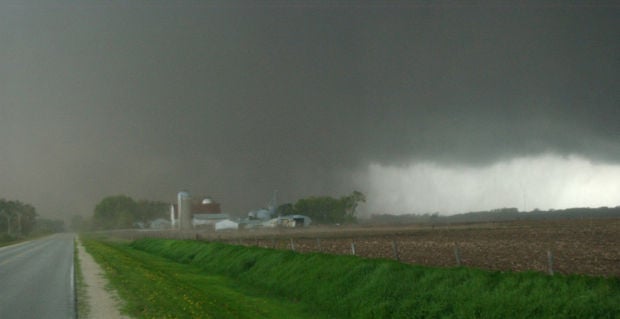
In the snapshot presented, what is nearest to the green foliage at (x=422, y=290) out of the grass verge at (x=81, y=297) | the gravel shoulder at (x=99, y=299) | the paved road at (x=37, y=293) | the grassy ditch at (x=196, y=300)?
the grassy ditch at (x=196, y=300)

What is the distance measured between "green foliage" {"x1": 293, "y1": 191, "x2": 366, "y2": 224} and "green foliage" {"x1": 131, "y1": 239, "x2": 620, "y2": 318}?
14691 centimetres

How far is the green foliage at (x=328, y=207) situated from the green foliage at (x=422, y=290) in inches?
5784

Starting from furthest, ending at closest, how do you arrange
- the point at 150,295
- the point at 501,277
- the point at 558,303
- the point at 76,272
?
1. the point at 76,272
2. the point at 150,295
3. the point at 501,277
4. the point at 558,303

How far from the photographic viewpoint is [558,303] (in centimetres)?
1463

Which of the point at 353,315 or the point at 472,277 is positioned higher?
the point at 472,277

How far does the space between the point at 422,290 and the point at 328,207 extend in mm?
159488

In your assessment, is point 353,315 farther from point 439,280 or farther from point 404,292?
point 439,280

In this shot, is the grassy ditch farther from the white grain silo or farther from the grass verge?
the white grain silo

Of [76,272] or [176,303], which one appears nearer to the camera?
[176,303]

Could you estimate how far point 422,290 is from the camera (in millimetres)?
18641

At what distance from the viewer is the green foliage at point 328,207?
17662 centimetres

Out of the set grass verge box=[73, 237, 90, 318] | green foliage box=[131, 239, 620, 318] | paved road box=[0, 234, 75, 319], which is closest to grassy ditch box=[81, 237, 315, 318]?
green foliage box=[131, 239, 620, 318]

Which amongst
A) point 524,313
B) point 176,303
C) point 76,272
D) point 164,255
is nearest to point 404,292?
point 524,313

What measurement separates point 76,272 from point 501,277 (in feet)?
79.8
